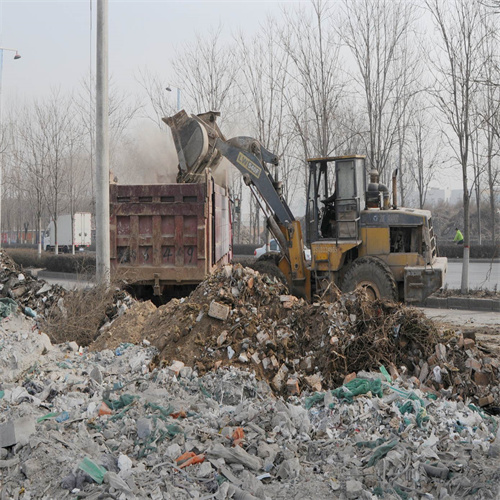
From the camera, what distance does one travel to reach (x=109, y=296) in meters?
10.0

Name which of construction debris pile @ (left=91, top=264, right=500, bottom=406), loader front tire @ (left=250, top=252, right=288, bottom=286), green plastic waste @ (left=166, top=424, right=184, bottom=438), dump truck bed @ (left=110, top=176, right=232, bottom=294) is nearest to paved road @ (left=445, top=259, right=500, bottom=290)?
loader front tire @ (left=250, top=252, right=288, bottom=286)

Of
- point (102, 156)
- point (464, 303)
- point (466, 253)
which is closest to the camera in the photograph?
point (102, 156)

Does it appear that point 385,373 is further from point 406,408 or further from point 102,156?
point 102,156

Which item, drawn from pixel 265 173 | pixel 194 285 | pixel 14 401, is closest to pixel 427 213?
pixel 265 173

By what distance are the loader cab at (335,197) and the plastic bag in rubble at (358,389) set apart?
224 inches

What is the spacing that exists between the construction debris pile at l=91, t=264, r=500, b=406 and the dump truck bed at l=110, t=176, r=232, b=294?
2.86 m

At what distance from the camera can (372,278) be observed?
11.4m

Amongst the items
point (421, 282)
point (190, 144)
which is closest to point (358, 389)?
point (421, 282)

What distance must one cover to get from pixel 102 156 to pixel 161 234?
166cm

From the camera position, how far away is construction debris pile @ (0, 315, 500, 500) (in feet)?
14.6

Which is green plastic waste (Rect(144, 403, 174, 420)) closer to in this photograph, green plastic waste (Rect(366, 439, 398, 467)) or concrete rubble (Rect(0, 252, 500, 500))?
concrete rubble (Rect(0, 252, 500, 500))

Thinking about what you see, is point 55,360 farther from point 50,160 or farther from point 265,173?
point 50,160

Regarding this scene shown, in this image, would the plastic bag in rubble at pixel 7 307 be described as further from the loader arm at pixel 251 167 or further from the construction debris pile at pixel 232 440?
the loader arm at pixel 251 167

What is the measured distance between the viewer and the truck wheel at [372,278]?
11281 mm
